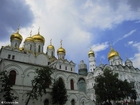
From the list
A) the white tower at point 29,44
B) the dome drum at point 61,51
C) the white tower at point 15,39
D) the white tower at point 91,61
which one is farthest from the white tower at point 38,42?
the white tower at point 91,61

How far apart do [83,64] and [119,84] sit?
37.3 meters

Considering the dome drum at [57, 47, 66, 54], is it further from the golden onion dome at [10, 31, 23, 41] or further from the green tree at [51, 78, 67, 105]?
the green tree at [51, 78, 67, 105]

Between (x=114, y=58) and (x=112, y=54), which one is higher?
(x=112, y=54)

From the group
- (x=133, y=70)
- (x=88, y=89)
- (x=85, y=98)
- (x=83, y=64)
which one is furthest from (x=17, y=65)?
(x=83, y=64)

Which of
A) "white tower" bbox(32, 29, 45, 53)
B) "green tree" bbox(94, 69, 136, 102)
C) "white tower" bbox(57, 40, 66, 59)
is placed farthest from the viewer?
"white tower" bbox(57, 40, 66, 59)

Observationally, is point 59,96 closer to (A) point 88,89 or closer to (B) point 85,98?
(B) point 85,98

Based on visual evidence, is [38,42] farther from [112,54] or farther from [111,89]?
[112,54]

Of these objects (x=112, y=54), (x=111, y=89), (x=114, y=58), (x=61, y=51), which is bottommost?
(x=111, y=89)

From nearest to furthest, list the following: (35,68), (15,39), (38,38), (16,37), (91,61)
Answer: (35,68)
(15,39)
(16,37)
(38,38)
(91,61)

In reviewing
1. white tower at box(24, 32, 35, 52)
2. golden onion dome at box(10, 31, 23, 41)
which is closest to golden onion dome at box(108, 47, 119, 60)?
white tower at box(24, 32, 35, 52)

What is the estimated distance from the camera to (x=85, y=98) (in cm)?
2578

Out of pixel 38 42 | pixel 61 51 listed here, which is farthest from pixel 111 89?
pixel 38 42

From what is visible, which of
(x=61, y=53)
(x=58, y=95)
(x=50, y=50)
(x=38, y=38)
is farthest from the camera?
(x=50, y=50)

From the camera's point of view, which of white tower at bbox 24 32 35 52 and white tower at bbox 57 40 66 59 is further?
white tower at bbox 57 40 66 59
